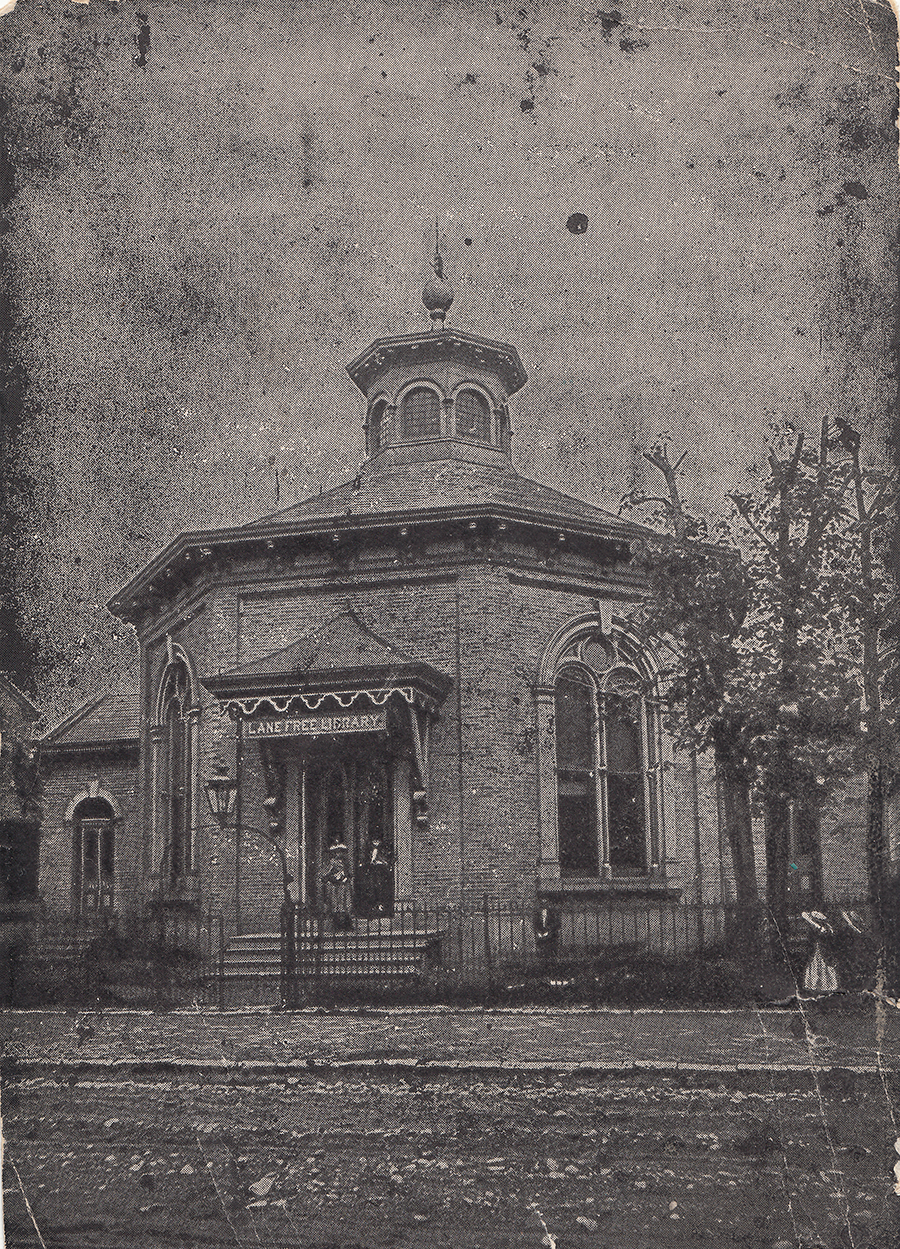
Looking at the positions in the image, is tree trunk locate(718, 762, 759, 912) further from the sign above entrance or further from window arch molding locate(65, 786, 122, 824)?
window arch molding locate(65, 786, 122, 824)

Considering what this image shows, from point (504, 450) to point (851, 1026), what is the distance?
5.90m

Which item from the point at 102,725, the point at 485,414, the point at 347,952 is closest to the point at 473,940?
the point at 347,952

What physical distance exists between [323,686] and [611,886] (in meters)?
3.95

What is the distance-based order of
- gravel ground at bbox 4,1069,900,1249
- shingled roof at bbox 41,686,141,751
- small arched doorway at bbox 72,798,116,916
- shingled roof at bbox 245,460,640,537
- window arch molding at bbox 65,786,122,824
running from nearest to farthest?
gravel ground at bbox 4,1069,900,1249
shingled roof at bbox 41,686,141,751
small arched doorway at bbox 72,798,116,916
shingled roof at bbox 245,460,640,537
window arch molding at bbox 65,786,122,824

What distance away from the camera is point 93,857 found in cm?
1033

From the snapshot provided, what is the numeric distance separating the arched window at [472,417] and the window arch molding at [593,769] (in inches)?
93.3

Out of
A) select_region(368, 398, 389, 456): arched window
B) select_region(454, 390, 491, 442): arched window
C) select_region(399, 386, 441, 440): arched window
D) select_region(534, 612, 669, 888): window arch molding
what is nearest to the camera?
select_region(368, 398, 389, 456): arched window

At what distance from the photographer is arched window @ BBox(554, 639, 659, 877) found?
12422 millimetres

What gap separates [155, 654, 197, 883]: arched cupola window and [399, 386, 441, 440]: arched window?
4.10 meters

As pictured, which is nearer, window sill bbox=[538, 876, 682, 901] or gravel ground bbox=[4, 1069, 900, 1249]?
gravel ground bbox=[4, 1069, 900, 1249]

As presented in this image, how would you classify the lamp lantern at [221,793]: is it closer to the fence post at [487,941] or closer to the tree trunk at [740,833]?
the fence post at [487,941]

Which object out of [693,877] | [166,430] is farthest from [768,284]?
[693,877]

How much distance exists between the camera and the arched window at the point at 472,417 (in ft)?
42.5

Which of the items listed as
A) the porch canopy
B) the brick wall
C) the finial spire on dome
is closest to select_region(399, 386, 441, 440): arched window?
the porch canopy
